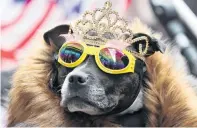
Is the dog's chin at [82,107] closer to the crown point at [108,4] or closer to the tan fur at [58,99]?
the tan fur at [58,99]

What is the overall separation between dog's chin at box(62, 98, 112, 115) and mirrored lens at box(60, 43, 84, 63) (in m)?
0.12

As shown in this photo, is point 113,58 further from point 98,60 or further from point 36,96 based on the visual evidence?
point 36,96

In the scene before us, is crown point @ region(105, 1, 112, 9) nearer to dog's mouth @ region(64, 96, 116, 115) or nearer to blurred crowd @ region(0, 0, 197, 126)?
blurred crowd @ region(0, 0, 197, 126)

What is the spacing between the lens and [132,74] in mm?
1751

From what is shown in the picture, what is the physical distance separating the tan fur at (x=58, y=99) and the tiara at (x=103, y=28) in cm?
5

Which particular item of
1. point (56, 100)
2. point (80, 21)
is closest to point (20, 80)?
point (56, 100)

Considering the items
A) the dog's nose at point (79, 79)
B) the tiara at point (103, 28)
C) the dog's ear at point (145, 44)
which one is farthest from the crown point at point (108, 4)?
the dog's nose at point (79, 79)

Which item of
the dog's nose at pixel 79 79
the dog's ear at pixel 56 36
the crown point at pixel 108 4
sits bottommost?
the dog's nose at pixel 79 79

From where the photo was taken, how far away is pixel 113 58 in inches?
68.2

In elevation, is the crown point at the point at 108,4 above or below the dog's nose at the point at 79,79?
above

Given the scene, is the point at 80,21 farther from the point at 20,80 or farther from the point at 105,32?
the point at 20,80

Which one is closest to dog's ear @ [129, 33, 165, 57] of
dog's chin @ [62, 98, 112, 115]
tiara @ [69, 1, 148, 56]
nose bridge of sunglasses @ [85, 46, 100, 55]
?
tiara @ [69, 1, 148, 56]

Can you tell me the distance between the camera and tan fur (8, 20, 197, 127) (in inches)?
69.6

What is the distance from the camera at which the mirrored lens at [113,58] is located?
1.73 metres
